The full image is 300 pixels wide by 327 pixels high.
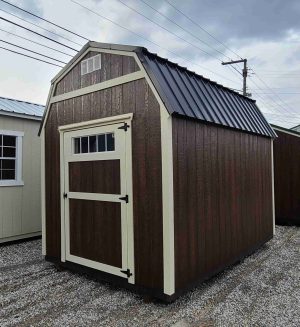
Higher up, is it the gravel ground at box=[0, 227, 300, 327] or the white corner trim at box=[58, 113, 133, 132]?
the white corner trim at box=[58, 113, 133, 132]

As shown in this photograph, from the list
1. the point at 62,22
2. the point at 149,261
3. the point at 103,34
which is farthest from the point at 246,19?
the point at 149,261

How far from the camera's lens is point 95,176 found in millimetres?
3918

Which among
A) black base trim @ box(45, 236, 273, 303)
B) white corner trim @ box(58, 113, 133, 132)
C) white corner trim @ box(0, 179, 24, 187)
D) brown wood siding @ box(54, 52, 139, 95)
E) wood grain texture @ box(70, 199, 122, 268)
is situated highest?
brown wood siding @ box(54, 52, 139, 95)

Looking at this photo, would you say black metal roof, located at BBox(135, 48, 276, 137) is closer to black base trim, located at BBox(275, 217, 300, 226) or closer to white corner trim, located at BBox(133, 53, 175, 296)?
white corner trim, located at BBox(133, 53, 175, 296)

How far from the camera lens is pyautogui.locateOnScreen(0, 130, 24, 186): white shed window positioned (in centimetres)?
593

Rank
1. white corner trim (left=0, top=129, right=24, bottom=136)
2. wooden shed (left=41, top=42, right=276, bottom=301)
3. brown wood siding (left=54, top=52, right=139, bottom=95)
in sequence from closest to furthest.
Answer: wooden shed (left=41, top=42, right=276, bottom=301) < brown wood siding (left=54, top=52, right=139, bottom=95) < white corner trim (left=0, top=129, right=24, bottom=136)

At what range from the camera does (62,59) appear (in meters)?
8.88

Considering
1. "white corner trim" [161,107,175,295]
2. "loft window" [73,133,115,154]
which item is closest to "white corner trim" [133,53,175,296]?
"white corner trim" [161,107,175,295]

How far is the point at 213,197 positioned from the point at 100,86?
7.01 feet

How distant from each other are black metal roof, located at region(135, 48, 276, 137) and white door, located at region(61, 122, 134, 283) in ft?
2.25

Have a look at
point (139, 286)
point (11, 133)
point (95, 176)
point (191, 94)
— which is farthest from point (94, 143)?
point (11, 133)

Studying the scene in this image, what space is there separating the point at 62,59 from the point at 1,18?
2442 mm

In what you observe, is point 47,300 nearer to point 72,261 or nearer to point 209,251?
point 72,261

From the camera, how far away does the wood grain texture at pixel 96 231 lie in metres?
3.67
